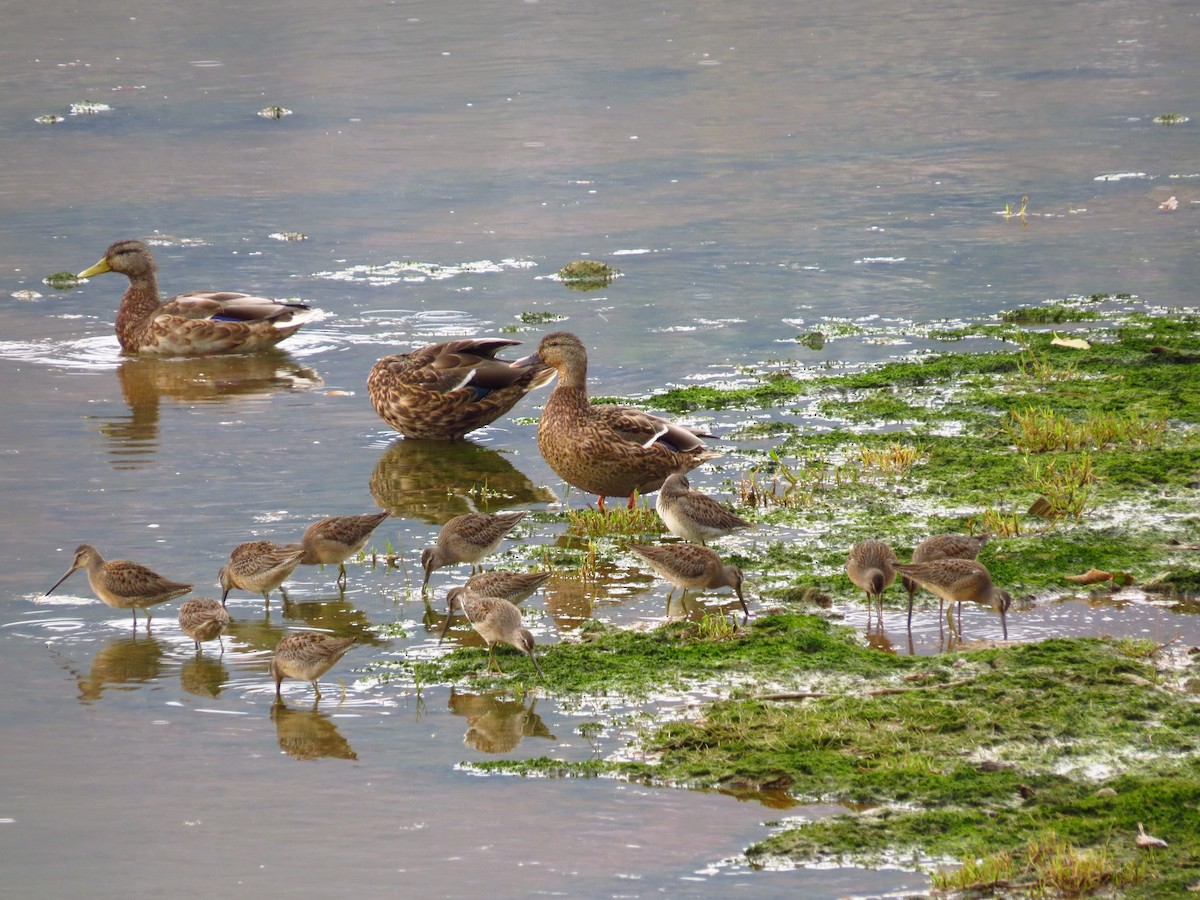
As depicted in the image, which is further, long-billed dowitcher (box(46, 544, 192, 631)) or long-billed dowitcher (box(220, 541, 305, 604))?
long-billed dowitcher (box(220, 541, 305, 604))

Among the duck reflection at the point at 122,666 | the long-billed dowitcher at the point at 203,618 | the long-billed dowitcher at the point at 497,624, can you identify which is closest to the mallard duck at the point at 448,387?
the duck reflection at the point at 122,666

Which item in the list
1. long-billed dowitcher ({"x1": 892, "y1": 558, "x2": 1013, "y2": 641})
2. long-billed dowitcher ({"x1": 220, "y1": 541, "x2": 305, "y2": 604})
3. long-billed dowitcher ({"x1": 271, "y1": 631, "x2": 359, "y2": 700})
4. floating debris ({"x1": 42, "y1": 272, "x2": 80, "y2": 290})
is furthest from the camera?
floating debris ({"x1": 42, "y1": 272, "x2": 80, "y2": 290})

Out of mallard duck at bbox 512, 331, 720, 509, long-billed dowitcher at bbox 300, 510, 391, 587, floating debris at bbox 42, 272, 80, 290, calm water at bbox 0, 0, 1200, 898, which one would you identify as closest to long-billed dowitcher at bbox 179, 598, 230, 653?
calm water at bbox 0, 0, 1200, 898

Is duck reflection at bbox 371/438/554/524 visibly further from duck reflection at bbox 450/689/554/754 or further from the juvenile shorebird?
duck reflection at bbox 450/689/554/754

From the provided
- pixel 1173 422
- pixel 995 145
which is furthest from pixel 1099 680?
pixel 995 145

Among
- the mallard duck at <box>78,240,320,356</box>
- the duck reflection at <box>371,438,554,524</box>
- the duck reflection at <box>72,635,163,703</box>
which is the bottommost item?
the duck reflection at <box>72,635,163,703</box>

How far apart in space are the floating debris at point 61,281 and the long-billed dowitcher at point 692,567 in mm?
11114

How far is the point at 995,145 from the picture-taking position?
79.9 ft

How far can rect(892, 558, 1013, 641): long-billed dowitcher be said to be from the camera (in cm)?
850

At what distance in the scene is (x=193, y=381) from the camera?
15625 millimetres

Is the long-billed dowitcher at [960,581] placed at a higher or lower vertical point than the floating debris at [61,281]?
lower

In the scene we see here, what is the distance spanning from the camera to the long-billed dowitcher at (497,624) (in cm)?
825

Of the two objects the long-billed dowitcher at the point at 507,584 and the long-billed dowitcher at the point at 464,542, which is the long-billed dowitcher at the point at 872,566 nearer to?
the long-billed dowitcher at the point at 507,584

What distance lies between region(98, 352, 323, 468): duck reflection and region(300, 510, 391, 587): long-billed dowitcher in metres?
3.97
